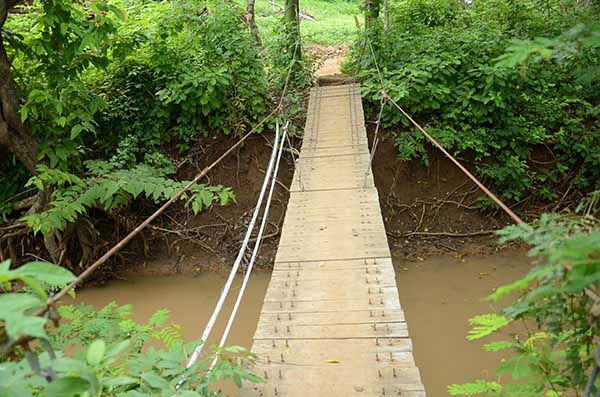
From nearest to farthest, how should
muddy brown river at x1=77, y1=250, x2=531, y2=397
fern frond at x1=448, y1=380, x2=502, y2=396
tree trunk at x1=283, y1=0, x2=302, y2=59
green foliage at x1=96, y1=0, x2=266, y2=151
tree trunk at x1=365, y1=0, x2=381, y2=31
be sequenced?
fern frond at x1=448, y1=380, x2=502, y2=396 < muddy brown river at x1=77, y1=250, x2=531, y2=397 < green foliage at x1=96, y1=0, x2=266, y2=151 < tree trunk at x1=283, y1=0, x2=302, y2=59 < tree trunk at x1=365, y1=0, x2=381, y2=31

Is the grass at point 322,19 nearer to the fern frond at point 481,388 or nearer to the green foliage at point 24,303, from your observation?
the fern frond at point 481,388

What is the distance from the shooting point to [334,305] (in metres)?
1.95

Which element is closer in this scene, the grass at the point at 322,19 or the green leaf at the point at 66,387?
the green leaf at the point at 66,387

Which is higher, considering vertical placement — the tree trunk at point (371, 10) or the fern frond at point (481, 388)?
the tree trunk at point (371, 10)

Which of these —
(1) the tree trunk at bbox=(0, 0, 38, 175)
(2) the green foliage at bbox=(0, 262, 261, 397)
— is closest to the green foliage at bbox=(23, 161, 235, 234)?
(1) the tree trunk at bbox=(0, 0, 38, 175)

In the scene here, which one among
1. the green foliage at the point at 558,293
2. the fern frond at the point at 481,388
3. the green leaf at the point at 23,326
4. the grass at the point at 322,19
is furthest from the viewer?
the grass at the point at 322,19

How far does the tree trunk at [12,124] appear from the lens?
11.0ft

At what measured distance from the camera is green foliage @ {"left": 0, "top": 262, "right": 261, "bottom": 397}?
0.60 m

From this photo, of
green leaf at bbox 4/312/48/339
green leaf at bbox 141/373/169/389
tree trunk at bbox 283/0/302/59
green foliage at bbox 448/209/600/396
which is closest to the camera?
green leaf at bbox 4/312/48/339

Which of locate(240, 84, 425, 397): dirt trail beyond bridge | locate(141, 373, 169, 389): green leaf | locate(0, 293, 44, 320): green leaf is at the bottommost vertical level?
locate(240, 84, 425, 397): dirt trail beyond bridge

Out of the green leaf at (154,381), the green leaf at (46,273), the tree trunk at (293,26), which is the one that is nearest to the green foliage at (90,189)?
the green leaf at (154,381)

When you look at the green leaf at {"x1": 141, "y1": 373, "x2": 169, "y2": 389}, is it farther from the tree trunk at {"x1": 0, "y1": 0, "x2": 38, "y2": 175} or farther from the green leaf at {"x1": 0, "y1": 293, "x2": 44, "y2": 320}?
the tree trunk at {"x1": 0, "y1": 0, "x2": 38, "y2": 175}

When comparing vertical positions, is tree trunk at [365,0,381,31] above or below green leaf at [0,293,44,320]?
above

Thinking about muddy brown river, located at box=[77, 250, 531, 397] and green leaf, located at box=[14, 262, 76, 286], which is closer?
green leaf, located at box=[14, 262, 76, 286]
